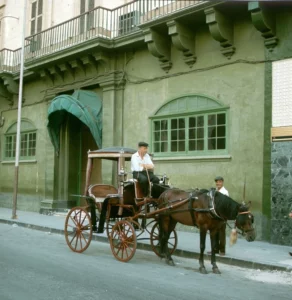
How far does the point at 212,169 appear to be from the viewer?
41.3ft

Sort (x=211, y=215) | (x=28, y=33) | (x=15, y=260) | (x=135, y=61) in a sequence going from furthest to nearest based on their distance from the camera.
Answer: (x=28, y=33)
(x=135, y=61)
(x=15, y=260)
(x=211, y=215)

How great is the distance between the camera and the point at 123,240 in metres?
8.53

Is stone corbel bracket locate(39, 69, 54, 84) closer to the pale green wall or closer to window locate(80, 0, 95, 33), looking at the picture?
window locate(80, 0, 95, 33)

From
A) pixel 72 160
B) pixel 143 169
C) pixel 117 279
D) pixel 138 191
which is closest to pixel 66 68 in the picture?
pixel 72 160

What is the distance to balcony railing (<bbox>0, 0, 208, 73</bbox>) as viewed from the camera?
13.5 m

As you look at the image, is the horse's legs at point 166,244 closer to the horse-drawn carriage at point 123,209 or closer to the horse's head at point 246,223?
the horse-drawn carriage at point 123,209

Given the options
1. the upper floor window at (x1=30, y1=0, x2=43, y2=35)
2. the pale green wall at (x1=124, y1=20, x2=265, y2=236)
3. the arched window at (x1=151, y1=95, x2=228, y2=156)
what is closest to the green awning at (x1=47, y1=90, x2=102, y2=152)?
the pale green wall at (x1=124, y1=20, x2=265, y2=236)

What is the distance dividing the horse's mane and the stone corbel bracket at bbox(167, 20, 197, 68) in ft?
21.2

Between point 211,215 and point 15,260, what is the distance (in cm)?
373

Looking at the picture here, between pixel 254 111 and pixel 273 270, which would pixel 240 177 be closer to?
pixel 254 111

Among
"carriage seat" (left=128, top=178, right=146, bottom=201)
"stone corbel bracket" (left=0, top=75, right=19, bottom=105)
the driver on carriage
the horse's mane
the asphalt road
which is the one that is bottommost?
the asphalt road

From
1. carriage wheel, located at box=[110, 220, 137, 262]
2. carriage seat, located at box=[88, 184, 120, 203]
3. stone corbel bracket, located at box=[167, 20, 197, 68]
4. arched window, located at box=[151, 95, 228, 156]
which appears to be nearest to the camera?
carriage wheel, located at box=[110, 220, 137, 262]

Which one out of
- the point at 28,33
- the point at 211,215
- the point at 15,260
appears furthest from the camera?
the point at 28,33

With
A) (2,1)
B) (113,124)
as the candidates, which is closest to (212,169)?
(113,124)
